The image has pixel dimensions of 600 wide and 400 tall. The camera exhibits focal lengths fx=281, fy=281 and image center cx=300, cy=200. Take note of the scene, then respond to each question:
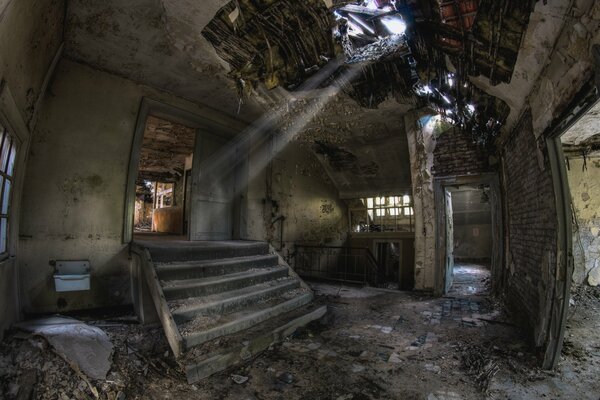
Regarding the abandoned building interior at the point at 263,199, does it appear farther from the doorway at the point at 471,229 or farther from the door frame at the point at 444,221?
the doorway at the point at 471,229

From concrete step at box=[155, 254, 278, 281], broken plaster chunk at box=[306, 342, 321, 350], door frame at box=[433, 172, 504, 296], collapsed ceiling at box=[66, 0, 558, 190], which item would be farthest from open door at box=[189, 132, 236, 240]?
door frame at box=[433, 172, 504, 296]

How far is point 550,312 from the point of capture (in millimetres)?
2711

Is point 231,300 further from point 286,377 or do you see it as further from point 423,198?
point 423,198

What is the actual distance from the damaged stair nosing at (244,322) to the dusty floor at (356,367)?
0.91ft

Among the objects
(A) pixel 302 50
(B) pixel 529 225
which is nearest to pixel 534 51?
(B) pixel 529 225

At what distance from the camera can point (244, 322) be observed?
3385 millimetres

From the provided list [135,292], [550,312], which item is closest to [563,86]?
[550,312]

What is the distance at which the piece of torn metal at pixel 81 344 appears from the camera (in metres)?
2.36

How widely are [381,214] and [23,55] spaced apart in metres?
8.28

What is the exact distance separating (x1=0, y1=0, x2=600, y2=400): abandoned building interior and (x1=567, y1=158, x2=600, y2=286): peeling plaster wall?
25mm

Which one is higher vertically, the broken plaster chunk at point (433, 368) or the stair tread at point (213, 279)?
the stair tread at point (213, 279)

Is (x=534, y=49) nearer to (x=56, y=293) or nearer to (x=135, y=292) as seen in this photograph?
(x=135, y=292)

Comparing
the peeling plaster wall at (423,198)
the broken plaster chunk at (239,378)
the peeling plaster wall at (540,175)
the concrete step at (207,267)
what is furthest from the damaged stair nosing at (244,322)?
the peeling plaster wall at (540,175)

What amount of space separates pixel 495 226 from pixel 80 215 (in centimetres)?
703
